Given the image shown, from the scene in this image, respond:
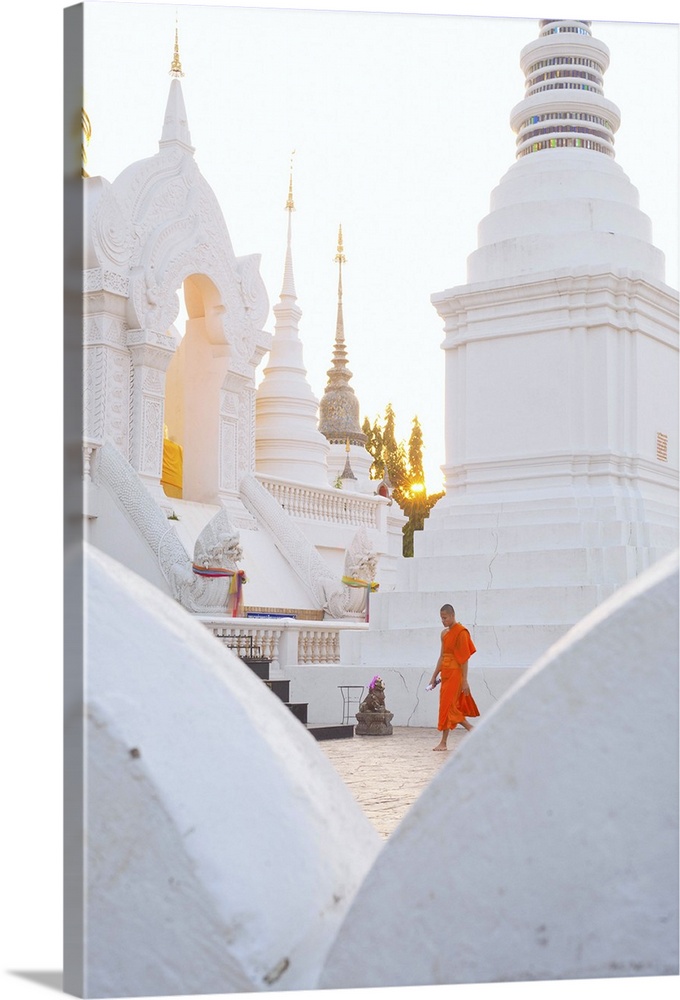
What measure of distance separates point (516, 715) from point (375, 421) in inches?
1702

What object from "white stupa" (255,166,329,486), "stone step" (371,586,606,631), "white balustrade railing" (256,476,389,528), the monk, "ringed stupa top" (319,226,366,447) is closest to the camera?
the monk

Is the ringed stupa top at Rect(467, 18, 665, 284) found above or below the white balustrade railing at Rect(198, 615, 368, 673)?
above

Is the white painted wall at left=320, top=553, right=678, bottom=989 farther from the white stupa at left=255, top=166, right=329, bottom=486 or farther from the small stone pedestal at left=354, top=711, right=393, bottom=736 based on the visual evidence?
the white stupa at left=255, top=166, right=329, bottom=486

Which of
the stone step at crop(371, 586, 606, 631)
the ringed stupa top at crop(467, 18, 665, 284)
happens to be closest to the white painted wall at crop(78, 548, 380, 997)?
the stone step at crop(371, 586, 606, 631)

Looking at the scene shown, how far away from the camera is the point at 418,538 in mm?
10523

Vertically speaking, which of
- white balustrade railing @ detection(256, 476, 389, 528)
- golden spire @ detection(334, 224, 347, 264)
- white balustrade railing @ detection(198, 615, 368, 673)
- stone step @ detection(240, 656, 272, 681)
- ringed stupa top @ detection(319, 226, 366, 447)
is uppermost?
golden spire @ detection(334, 224, 347, 264)

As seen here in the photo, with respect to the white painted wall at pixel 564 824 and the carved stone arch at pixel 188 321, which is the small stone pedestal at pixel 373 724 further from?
the white painted wall at pixel 564 824

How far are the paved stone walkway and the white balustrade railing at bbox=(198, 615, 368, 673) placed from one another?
162cm

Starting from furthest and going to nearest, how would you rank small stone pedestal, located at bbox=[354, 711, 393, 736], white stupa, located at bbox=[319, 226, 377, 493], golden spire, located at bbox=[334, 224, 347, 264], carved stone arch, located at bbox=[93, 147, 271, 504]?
1. white stupa, located at bbox=[319, 226, 377, 493]
2. golden spire, located at bbox=[334, 224, 347, 264]
3. carved stone arch, located at bbox=[93, 147, 271, 504]
4. small stone pedestal, located at bbox=[354, 711, 393, 736]

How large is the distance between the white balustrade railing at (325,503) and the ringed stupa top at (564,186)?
5.94 m

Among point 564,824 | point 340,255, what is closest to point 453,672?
point 564,824

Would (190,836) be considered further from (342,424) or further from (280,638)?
(342,424)

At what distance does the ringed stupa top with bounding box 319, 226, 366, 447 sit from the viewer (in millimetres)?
32719

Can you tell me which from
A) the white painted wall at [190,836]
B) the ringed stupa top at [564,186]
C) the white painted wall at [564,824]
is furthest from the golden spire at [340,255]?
the white painted wall at [564,824]
